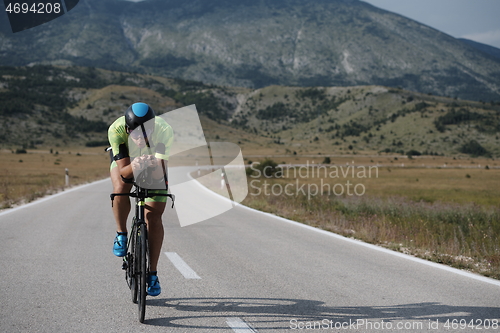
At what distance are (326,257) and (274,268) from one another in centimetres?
126

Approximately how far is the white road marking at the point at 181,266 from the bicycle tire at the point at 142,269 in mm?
1755

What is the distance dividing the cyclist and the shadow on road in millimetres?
456

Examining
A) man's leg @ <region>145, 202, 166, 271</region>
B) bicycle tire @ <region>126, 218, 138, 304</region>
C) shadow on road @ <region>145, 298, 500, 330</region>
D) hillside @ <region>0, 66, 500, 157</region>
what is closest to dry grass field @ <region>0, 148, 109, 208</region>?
bicycle tire @ <region>126, 218, 138, 304</region>

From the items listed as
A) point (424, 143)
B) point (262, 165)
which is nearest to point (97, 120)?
point (424, 143)

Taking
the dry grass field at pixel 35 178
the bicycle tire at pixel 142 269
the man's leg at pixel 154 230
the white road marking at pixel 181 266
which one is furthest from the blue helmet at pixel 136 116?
the dry grass field at pixel 35 178

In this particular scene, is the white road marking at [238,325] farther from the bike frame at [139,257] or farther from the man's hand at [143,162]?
the man's hand at [143,162]

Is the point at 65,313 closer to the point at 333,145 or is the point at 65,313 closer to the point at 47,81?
the point at 333,145

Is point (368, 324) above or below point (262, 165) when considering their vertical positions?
above

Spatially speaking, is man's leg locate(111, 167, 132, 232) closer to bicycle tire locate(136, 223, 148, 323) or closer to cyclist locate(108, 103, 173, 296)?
cyclist locate(108, 103, 173, 296)

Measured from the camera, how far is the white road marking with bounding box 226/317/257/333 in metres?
4.23

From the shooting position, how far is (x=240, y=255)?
25.5 ft

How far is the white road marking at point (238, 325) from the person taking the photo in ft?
13.9

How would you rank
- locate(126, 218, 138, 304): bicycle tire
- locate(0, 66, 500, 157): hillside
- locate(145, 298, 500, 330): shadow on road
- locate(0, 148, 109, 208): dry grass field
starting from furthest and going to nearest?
locate(0, 66, 500, 157): hillside
locate(0, 148, 109, 208): dry grass field
locate(126, 218, 138, 304): bicycle tire
locate(145, 298, 500, 330): shadow on road

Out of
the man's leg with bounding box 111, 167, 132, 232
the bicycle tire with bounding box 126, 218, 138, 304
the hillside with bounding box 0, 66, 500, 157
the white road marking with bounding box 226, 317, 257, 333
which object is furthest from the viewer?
the hillside with bounding box 0, 66, 500, 157
